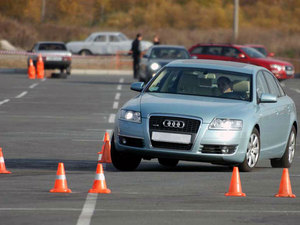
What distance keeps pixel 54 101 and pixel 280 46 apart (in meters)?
40.6

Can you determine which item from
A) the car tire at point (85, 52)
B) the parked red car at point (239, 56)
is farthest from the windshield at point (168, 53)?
the car tire at point (85, 52)

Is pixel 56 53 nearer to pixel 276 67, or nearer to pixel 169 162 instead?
pixel 276 67

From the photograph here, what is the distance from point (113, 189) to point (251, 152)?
2.77 metres

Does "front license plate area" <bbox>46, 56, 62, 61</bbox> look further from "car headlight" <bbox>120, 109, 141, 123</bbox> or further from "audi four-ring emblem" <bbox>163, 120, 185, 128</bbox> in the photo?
"audi four-ring emblem" <bbox>163, 120, 185, 128</bbox>

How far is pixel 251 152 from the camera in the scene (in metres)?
13.1

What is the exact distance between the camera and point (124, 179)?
39.4ft

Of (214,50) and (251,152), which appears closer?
(251,152)

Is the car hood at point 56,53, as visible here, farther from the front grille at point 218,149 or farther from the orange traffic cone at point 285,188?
the orange traffic cone at point 285,188

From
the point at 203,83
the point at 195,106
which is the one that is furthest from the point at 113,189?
the point at 203,83

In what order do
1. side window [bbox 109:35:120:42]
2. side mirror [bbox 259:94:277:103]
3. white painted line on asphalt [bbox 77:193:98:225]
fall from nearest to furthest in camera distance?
white painted line on asphalt [bbox 77:193:98:225] → side mirror [bbox 259:94:277:103] → side window [bbox 109:35:120:42]

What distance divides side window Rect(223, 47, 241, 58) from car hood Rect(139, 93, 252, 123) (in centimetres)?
2810

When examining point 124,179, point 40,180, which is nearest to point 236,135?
point 124,179

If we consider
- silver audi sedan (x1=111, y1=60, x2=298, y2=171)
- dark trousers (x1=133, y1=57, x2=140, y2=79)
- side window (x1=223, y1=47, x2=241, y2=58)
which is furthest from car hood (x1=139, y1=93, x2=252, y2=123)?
dark trousers (x1=133, y1=57, x2=140, y2=79)

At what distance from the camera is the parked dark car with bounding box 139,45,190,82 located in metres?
34.9
